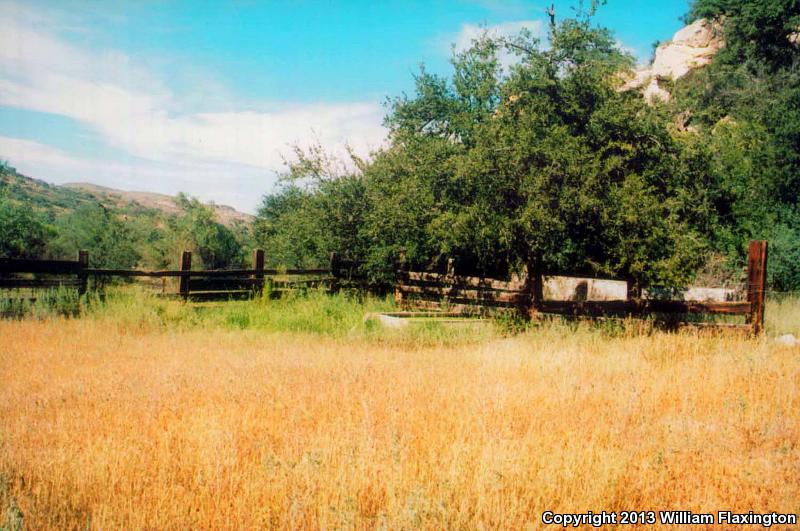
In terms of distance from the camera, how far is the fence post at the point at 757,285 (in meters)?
11.2

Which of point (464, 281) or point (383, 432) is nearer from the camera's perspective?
point (383, 432)

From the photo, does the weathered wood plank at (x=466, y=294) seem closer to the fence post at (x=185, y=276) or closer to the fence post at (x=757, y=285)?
the fence post at (x=757, y=285)

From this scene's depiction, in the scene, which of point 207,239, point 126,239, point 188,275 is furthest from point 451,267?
point 126,239

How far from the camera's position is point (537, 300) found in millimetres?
13180

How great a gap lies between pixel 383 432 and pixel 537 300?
854 centimetres

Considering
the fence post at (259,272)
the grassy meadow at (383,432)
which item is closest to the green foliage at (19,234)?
the fence post at (259,272)

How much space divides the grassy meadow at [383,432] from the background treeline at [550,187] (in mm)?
3167

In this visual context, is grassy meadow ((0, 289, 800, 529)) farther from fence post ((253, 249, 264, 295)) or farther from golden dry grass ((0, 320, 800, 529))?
fence post ((253, 249, 264, 295))

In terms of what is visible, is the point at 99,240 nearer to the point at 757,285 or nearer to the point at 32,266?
the point at 32,266

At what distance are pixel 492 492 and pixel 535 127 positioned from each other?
1094cm

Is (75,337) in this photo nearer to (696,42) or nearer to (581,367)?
(581,367)

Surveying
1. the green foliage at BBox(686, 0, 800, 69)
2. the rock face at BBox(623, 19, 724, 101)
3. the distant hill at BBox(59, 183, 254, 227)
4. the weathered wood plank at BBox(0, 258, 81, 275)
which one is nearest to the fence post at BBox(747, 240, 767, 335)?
the weathered wood plank at BBox(0, 258, 81, 275)

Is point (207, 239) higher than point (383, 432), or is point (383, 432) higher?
point (207, 239)

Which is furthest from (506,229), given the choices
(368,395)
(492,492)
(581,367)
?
(492,492)
